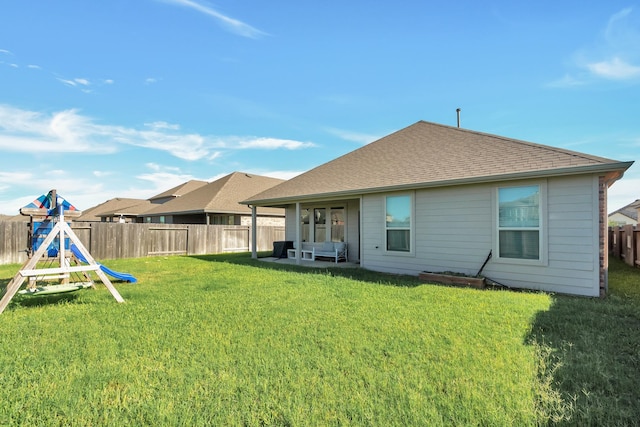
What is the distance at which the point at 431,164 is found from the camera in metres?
9.35

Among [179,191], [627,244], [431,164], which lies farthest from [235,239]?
[627,244]

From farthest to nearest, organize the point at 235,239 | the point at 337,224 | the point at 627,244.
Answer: the point at 235,239 → the point at 337,224 → the point at 627,244

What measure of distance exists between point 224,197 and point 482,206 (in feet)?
57.1

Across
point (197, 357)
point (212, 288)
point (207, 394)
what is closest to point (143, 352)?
point (197, 357)

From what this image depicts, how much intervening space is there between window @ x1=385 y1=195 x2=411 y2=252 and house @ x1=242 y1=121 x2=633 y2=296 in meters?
0.03

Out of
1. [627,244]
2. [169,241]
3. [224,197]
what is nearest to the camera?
[627,244]

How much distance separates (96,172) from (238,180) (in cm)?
908

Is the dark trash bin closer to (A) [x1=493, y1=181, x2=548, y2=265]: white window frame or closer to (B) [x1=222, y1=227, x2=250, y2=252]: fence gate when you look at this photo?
(B) [x1=222, y1=227, x2=250, y2=252]: fence gate

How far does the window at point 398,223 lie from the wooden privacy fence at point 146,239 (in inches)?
456

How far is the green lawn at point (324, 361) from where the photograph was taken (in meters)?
2.39

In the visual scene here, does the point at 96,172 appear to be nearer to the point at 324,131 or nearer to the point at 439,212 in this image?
the point at 324,131

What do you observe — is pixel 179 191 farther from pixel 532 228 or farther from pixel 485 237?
pixel 532 228

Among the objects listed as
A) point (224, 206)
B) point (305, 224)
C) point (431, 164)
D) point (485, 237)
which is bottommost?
point (485, 237)

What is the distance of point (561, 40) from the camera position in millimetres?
7875
